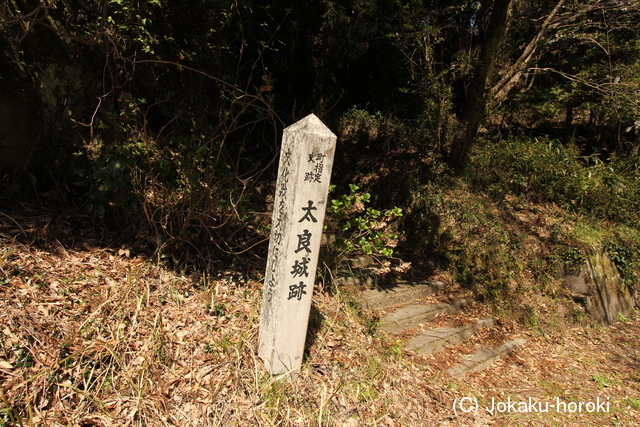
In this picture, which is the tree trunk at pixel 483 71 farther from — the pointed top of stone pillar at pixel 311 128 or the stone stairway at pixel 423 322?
the pointed top of stone pillar at pixel 311 128

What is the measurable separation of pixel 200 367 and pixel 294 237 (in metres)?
1.36

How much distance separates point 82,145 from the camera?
159 inches

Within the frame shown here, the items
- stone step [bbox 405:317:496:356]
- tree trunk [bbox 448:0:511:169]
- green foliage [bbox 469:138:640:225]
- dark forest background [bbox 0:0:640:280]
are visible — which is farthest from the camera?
green foliage [bbox 469:138:640:225]

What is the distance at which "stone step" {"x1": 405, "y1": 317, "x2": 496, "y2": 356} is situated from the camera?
4585 mm

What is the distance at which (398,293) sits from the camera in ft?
17.5

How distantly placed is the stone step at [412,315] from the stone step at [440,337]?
198 mm

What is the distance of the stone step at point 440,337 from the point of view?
4585 millimetres

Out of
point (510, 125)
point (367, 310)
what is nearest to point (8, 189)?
point (367, 310)

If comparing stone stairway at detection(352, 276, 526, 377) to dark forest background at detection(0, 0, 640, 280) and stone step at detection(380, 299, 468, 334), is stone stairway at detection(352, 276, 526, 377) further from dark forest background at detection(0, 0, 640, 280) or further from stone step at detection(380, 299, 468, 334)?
dark forest background at detection(0, 0, 640, 280)

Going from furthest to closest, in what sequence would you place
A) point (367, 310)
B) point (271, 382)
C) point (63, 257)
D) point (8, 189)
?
1. point (367, 310)
2. point (8, 189)
3. point (63, 257)
4. point (271, 382)

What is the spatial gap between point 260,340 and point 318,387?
0.67 metres

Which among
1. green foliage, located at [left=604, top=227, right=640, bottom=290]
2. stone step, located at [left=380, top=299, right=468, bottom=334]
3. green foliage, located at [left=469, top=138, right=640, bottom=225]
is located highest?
green foliage, located at [left=469, top=138, right=640, bottom=225]

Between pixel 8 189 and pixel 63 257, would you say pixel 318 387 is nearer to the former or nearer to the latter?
pixel 63 257

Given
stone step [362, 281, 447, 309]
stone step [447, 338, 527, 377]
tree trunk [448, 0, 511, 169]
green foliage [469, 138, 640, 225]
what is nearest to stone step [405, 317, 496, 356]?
stone step [447, 338, 527, 377]
